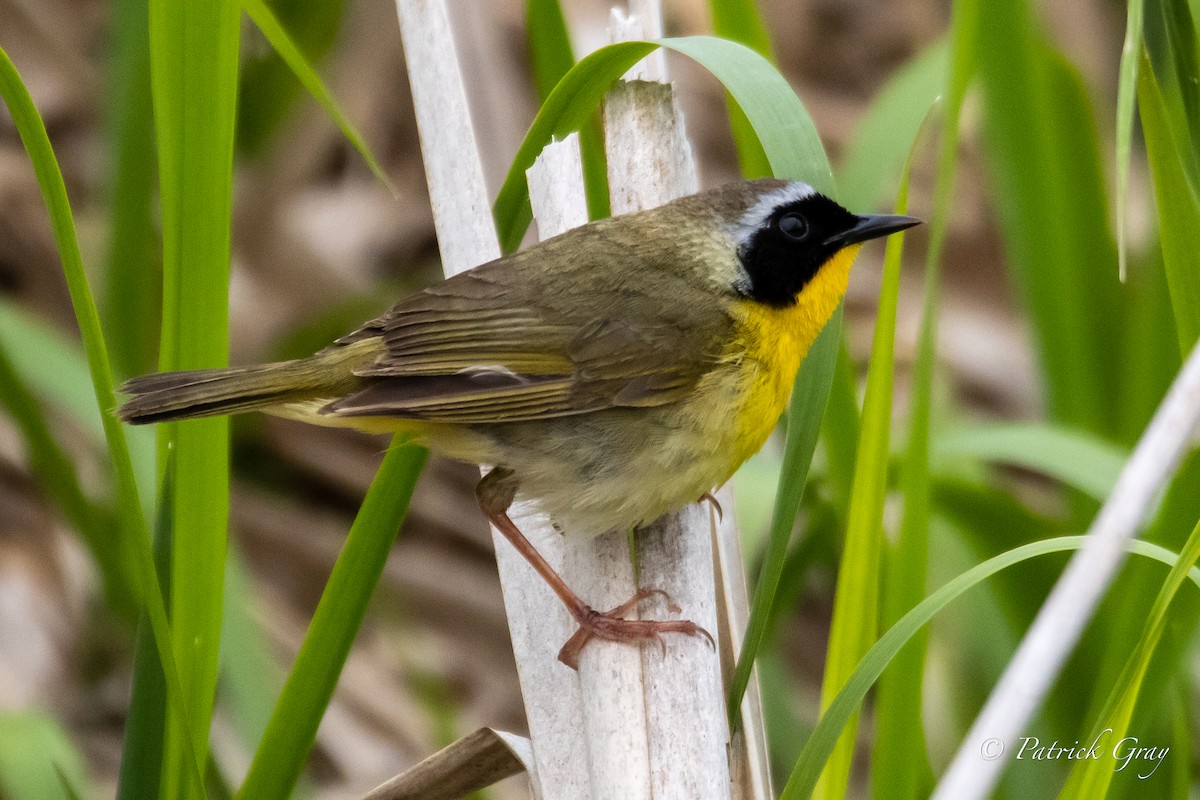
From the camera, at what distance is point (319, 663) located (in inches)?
81.0

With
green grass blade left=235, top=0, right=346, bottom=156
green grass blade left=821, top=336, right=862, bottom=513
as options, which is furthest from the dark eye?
green grass blade left=235, top=0, right=346, bottom=156

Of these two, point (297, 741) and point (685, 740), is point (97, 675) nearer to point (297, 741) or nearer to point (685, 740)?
point (297, 741)

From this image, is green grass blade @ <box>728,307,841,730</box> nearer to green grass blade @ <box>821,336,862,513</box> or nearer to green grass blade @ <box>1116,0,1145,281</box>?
green grass blade @ <box>821,336,862,513</box>

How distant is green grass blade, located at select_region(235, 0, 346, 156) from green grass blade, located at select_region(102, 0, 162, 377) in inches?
34.6

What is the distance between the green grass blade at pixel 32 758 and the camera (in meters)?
2.34

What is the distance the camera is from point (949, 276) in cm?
560

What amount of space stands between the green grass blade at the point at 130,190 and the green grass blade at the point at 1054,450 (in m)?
2.15

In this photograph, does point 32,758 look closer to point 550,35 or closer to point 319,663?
point 319,663

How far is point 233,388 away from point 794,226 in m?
1.21

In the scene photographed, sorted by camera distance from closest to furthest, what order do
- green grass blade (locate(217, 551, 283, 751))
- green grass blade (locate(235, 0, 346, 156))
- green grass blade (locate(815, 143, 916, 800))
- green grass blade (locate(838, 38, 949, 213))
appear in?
green grass blade (locate(815, 143, 916, 800)) → green grass blade (locate(217, 551, 283, 751)) → green grass blade (locate(838, 38, 949, 213)) → green grass blade (locate(235, 0, 346, 156))

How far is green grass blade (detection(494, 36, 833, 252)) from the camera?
2.20m

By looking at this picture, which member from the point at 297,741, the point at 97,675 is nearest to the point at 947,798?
the point at 297,741

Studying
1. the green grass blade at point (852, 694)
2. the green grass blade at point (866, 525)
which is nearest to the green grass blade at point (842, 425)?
the green grass blade at point (866, 525)

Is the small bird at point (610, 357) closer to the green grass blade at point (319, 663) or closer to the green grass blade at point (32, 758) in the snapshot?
the green grass blade at point (319, 663)
